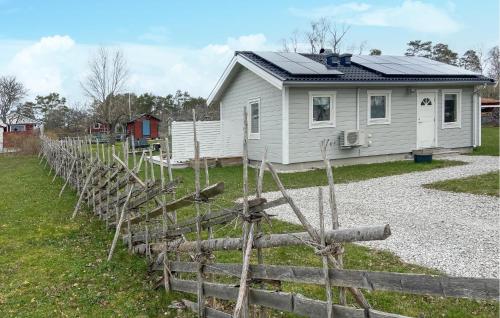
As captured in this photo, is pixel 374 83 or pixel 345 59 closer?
pixel 374 83

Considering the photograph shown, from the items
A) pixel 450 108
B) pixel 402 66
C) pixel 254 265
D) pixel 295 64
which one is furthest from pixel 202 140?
pixel 254 265

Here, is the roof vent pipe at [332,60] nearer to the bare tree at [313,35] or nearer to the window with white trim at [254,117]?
the window with white trim at [254,117]

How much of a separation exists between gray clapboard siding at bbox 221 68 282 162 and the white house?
0.11 feet

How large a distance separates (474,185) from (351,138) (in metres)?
5.22

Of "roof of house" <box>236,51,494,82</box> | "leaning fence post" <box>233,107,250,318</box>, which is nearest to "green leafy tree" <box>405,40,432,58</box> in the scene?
"roof of house" <box>236,51,494,82</box>

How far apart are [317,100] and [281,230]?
337 inches

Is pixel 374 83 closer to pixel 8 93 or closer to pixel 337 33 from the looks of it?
pixel 337 33

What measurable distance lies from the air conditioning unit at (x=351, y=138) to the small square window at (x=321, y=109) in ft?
1.69

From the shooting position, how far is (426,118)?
17.1m

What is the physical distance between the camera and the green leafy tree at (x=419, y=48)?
56.1 meters

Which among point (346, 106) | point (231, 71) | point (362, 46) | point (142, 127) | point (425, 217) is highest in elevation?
point (362, 46)

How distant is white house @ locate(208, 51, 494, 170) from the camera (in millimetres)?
14758

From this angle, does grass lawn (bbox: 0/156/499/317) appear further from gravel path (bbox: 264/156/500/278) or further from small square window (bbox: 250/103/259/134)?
small square window (bbox: 250/103/259/134)

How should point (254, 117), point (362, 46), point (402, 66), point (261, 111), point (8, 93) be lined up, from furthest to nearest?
point (8, 93) → point (362, 46) → point (402, 66) → point (254, 117) → point (261, 111)
